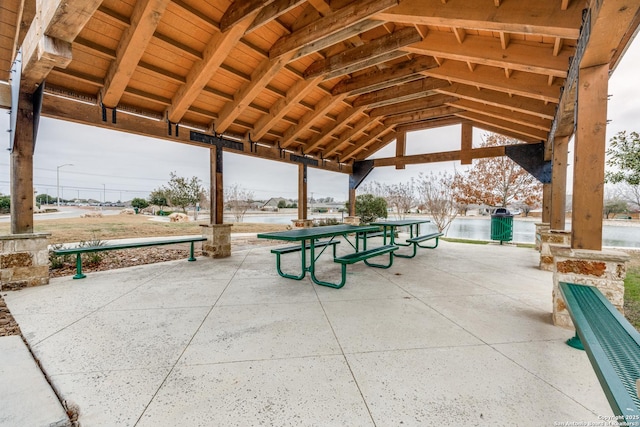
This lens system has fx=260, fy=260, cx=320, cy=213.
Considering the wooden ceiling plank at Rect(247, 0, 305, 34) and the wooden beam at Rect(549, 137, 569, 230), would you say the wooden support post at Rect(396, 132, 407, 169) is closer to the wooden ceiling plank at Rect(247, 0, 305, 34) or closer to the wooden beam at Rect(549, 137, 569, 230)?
the wooden beam at Rect(549, 137, 569, 230)

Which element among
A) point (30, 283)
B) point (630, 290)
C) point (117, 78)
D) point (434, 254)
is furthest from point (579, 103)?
point (30, 283)

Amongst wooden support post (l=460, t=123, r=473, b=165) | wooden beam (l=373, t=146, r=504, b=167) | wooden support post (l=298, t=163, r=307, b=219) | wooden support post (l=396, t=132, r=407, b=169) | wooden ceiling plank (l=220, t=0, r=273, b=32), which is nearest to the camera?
wooden ceiling plank (l=220, t=0, r=273, b=32)

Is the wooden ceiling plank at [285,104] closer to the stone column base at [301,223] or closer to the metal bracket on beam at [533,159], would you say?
the stone column base at [301,223]

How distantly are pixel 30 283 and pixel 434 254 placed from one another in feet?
23.8

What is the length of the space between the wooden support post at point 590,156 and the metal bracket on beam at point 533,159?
17.7ft

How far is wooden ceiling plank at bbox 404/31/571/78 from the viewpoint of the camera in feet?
10.2

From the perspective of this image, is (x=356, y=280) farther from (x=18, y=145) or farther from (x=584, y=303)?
(x=18, y=145)

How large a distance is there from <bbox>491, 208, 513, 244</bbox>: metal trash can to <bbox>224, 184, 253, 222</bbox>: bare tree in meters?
14.9

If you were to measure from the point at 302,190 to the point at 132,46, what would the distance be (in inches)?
217

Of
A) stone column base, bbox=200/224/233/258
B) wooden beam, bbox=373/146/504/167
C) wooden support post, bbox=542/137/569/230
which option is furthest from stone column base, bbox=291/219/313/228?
wooden support post, bbox=542/137/569/230

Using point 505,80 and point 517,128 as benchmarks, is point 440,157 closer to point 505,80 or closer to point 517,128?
point 517,128

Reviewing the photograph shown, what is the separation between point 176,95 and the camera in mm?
4602

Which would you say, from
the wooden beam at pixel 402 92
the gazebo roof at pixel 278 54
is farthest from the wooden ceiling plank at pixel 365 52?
the wooden beam at pixel 402 92

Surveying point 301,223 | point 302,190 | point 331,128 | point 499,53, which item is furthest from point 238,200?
point 499,53
